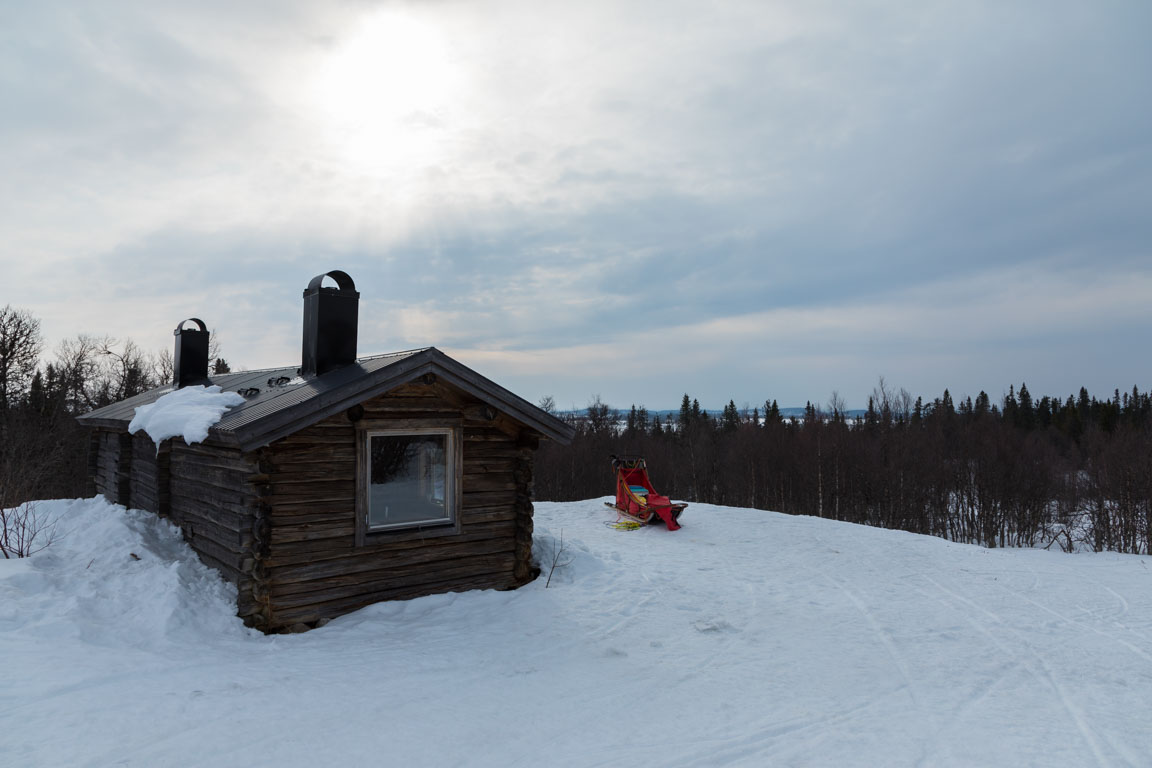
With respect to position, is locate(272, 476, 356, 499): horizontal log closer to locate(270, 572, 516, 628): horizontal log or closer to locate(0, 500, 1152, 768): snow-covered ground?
locate(270, 572, 516, 628): horizontal log

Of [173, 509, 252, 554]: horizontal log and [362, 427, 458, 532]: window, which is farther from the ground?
[362, 427, 458, 532]: window

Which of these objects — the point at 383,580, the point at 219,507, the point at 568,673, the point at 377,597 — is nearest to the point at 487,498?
the point at 383,580

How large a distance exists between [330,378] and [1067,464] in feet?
153

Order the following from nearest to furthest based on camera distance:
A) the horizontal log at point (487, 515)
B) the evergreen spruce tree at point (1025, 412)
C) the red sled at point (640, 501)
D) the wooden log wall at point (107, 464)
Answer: the horizontal log at point (487, 515)
the wooden log wall at point (107, 464)
the red sled at point (640, 501)
the evergreen spruce tree at point (1025, 412)

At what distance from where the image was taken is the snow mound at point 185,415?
753 cm

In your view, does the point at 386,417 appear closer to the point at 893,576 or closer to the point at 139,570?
the point at 139,570

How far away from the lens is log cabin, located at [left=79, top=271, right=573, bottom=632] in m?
7.15

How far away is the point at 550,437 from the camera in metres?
9.45

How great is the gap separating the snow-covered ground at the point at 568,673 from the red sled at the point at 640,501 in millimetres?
4982

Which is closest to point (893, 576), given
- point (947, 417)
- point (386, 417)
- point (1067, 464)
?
point (386, 417)

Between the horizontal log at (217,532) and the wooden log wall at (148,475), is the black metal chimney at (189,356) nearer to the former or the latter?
the wooden log wall at (148,475)

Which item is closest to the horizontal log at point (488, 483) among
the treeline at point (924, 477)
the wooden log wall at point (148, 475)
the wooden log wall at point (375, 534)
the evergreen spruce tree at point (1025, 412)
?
the wooden log wall at point (375, 534)

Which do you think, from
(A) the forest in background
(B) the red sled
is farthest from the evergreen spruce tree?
(B) the red sled

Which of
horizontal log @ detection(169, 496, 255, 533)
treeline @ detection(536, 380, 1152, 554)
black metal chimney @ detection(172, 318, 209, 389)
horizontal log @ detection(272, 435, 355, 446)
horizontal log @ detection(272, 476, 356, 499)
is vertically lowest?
treeline @ detection(536, 380, 1152, 554)
